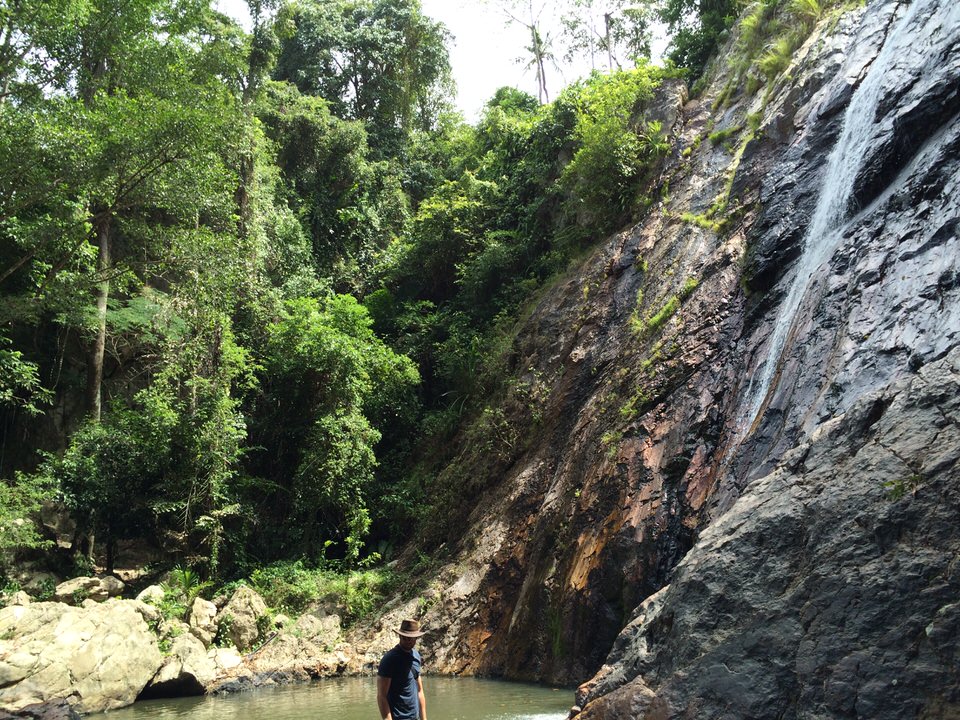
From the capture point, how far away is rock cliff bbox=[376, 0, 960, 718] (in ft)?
14.8

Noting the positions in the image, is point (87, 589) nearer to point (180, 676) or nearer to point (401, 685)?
point (180, 676)

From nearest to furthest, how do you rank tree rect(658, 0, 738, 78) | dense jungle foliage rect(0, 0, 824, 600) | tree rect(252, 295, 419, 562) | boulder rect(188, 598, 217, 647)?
boulder rect(188, 598, 217, 647)
dense jungle foliage rect(0, 0, 824, 600)
tree rect(252, 295, 419, 562)
tree rect(658, 0, 738, 78)

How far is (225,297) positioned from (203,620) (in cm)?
789

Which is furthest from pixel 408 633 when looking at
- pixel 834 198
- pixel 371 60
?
pixel 371 60

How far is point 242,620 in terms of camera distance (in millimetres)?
14219

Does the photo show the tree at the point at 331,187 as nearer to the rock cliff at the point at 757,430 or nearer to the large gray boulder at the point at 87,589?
the rock cliff at the point at 757,430

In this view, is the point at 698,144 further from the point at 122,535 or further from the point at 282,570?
the point at 122,535

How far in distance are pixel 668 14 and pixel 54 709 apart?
22.0 metres

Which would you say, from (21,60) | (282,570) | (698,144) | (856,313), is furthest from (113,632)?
(698,144)

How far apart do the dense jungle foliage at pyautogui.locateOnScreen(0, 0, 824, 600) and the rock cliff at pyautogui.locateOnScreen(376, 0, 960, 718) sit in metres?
2.28

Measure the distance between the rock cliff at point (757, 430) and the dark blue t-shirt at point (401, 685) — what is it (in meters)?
1.57

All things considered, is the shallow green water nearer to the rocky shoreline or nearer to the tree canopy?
the rocky shoreline

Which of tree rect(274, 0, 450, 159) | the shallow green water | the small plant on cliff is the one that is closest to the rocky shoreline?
the shallow green water

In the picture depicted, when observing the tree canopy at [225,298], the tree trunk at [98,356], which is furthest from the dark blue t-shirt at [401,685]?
the tree trunk at [98,356]
